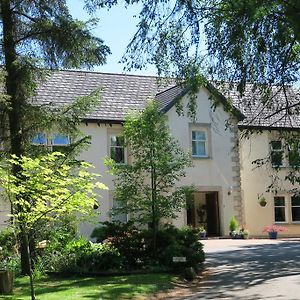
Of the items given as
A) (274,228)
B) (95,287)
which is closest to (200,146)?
(274,228)

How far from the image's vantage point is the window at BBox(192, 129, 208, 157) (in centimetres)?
3003

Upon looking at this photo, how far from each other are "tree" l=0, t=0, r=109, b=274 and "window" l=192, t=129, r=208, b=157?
14541 millimetres

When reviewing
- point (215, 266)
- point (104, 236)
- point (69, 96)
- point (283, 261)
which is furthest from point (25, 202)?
point (69, 96)

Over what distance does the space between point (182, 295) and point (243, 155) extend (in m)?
20.0

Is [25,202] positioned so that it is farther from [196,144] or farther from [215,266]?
[196,144]

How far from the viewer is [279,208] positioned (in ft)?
106

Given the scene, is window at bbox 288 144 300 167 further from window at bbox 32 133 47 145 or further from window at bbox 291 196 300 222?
window at bbox 291 196 300 222

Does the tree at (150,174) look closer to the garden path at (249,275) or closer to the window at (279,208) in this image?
the garden path at (249,275)

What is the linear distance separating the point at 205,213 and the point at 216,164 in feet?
9.29

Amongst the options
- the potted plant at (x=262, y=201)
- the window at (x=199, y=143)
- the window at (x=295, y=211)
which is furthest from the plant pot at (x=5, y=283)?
the window at (x=295, y=211)

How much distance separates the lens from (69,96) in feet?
96.0

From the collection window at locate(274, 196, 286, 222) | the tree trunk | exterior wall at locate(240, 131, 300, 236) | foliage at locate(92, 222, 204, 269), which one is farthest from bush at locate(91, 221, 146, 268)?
window at locate(274, 196, 286, 222)

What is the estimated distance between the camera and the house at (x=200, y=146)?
92.9ft

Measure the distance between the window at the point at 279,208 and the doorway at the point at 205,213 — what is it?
3.99m
